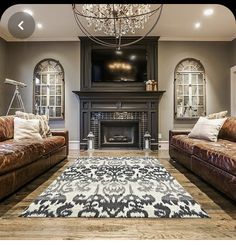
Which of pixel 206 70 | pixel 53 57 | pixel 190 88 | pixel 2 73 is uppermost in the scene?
pixel 53 57

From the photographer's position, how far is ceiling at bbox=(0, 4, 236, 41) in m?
4.61

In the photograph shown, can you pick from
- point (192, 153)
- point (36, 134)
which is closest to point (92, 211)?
point (192, 153)

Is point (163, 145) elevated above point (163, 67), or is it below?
below

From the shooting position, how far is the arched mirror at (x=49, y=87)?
6344 mm

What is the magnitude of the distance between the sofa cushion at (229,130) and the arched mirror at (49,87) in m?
4.00

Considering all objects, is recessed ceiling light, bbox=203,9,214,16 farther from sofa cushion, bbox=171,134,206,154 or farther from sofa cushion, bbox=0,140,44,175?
sofa cushion, bbox=0,140,44,175

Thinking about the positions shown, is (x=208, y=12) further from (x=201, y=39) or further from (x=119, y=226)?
(x=119, y=226)

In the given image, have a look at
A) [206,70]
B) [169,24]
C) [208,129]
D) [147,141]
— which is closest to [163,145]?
[147,141]

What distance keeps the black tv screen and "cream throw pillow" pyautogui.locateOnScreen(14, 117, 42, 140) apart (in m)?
2.84

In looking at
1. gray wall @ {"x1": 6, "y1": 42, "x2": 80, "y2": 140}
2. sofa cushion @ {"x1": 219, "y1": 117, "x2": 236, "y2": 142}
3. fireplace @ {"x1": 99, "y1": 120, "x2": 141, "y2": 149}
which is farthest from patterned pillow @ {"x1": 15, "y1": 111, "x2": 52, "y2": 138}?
sofa cushion @ {"x1": 219, "y1": 117, "x2": 236, "y2": 142}

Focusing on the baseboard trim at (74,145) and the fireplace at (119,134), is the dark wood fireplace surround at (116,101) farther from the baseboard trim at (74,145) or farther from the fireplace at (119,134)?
the baseboard trim at (74,145)

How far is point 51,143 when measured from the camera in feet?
11.7

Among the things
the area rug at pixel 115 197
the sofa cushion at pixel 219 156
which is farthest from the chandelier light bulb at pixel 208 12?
the area rug at pixel 115 197

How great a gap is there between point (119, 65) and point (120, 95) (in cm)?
84
